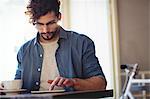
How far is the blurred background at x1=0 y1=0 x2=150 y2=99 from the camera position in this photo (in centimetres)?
299

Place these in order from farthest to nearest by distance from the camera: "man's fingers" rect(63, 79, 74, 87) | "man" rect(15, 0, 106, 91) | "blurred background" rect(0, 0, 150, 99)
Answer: "blurred background" rect(0, 0, 150, 99) < "man" rect(15, 0, 106, 91) < "man's fingers" rect(63, 79, 74, 87)

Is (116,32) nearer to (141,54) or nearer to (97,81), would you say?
(141,54)

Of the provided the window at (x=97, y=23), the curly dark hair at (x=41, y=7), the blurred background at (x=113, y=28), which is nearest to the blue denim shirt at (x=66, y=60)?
the curly dark hair at (x=41, y=7)

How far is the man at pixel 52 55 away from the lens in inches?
57.1

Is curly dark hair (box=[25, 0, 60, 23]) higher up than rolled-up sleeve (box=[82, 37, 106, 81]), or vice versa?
curly dark hair (box=[25, 0, 60, 23])

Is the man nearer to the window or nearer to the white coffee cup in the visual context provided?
the white coffee cup

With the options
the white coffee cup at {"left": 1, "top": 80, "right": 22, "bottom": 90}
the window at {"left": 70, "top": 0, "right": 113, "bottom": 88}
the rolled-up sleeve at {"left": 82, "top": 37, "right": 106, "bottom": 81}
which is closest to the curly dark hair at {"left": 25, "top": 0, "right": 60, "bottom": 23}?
the rolled-up sleeve at {"left": 82, "top": 37, "right": 106, "bottom": 81}

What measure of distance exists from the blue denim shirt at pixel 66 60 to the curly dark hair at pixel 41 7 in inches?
5.0

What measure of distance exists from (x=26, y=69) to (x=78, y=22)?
180cm

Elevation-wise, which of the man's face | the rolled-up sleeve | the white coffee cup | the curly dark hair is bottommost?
the white coffee cup

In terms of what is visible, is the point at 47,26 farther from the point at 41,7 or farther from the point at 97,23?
the point at 97,23

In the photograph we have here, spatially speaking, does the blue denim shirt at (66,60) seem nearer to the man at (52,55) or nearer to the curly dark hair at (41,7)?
the man at (52,55)

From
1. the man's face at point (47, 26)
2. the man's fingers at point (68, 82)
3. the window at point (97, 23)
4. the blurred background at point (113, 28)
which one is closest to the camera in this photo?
the man's fingers at point (68, 82)

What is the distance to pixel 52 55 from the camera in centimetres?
152
